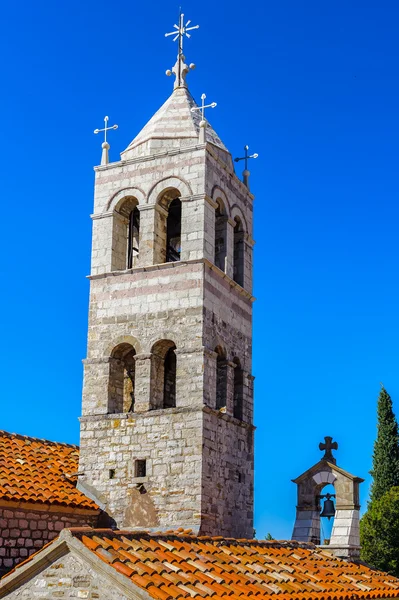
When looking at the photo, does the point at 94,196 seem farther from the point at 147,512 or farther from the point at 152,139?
the point at 147,512

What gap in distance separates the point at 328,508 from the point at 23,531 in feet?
23.0

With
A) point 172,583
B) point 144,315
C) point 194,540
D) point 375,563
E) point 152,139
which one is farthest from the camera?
point 375,563

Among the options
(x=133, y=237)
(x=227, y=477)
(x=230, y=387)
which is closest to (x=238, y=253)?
(x=133, y=237)

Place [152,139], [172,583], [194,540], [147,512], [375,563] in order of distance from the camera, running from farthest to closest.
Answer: [375,563] < [152,139] < [147,512] < [194,540] < [172,583]

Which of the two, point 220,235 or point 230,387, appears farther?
point 220,235

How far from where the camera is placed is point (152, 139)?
1889 cm

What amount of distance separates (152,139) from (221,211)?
216cm

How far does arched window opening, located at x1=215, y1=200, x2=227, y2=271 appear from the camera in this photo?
62.0 feet

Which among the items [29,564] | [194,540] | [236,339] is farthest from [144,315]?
[29,564]

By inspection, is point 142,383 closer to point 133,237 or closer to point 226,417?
point 226,417

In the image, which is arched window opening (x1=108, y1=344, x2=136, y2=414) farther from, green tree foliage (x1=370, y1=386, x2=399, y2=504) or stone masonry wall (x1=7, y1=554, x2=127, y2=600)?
green tree foliage (x1=370, y1=386, x2=399, y2=504)

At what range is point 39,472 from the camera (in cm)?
1608

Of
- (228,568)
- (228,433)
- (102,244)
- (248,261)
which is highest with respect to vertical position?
(248,261)

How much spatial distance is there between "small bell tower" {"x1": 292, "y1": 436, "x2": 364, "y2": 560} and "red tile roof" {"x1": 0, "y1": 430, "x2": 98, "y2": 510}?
4.67 m
